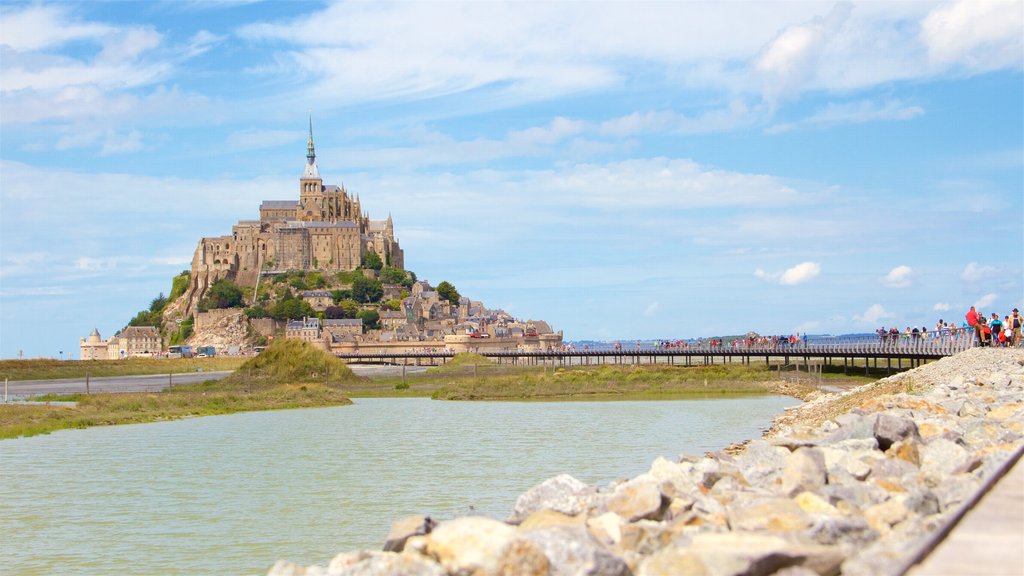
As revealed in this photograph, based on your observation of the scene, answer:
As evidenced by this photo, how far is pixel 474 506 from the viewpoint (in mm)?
13984

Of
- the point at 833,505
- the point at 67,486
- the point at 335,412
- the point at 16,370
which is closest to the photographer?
the point at 833,505

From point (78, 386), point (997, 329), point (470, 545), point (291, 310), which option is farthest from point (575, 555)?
point (291, 310)

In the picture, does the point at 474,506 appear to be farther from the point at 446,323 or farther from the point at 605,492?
the point at 446,323

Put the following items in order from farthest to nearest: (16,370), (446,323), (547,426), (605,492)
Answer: (446,323) → (16,370) → (547,426) → (605,492)

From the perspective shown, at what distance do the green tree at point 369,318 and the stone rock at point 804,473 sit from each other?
12353 cm

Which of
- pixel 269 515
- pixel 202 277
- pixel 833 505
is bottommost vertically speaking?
pixel 269 515

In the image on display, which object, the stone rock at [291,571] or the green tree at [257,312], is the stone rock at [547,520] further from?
the green tree at [257,312]

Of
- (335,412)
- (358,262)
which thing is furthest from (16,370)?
(358,262)

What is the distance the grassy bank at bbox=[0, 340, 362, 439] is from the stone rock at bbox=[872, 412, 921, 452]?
22515 millimetres

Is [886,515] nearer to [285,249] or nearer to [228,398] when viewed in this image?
[228,398]

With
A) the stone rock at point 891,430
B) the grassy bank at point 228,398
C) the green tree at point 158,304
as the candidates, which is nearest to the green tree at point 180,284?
the green tree at point 158,304

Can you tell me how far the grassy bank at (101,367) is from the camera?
79.8m

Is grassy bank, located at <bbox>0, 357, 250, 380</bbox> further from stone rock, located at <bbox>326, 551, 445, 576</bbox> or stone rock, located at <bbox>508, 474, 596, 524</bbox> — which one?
A: stone rock, located at <bbox>326, 551, 445, 576</bbox>

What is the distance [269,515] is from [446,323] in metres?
119
